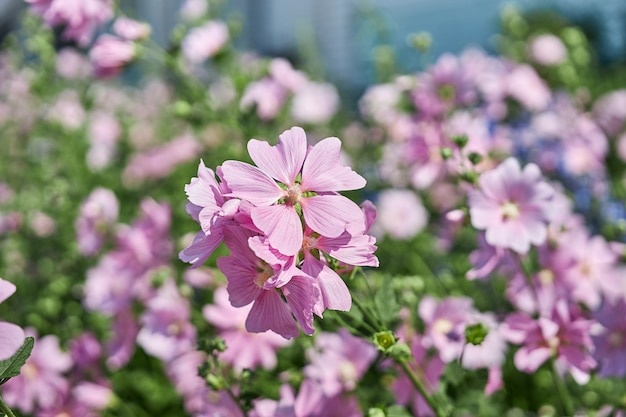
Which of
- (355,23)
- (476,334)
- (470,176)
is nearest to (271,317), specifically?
(476,334)

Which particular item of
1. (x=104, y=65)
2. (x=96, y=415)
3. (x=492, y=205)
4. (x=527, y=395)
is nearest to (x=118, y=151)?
(x=104, y=65)

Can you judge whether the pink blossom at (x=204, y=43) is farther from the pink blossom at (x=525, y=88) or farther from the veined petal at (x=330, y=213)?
the veined petal at (x=330, y=213)

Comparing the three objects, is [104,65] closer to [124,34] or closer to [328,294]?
[124,34]

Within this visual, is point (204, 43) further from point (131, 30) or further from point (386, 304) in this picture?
point (386, 304)

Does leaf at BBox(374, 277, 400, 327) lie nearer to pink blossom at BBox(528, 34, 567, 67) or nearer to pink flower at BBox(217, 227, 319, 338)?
pink flower at BBox(217, 227, 319, 338)

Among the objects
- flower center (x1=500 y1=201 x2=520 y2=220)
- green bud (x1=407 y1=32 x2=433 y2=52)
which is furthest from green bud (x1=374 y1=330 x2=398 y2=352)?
green bud (x1=407 y1=32 x2=433 y2=52)

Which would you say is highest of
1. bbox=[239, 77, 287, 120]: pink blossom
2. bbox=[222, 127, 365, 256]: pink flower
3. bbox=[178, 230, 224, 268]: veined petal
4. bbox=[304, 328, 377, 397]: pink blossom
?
bbox=[222, 127, 365, 256]: pink flower
